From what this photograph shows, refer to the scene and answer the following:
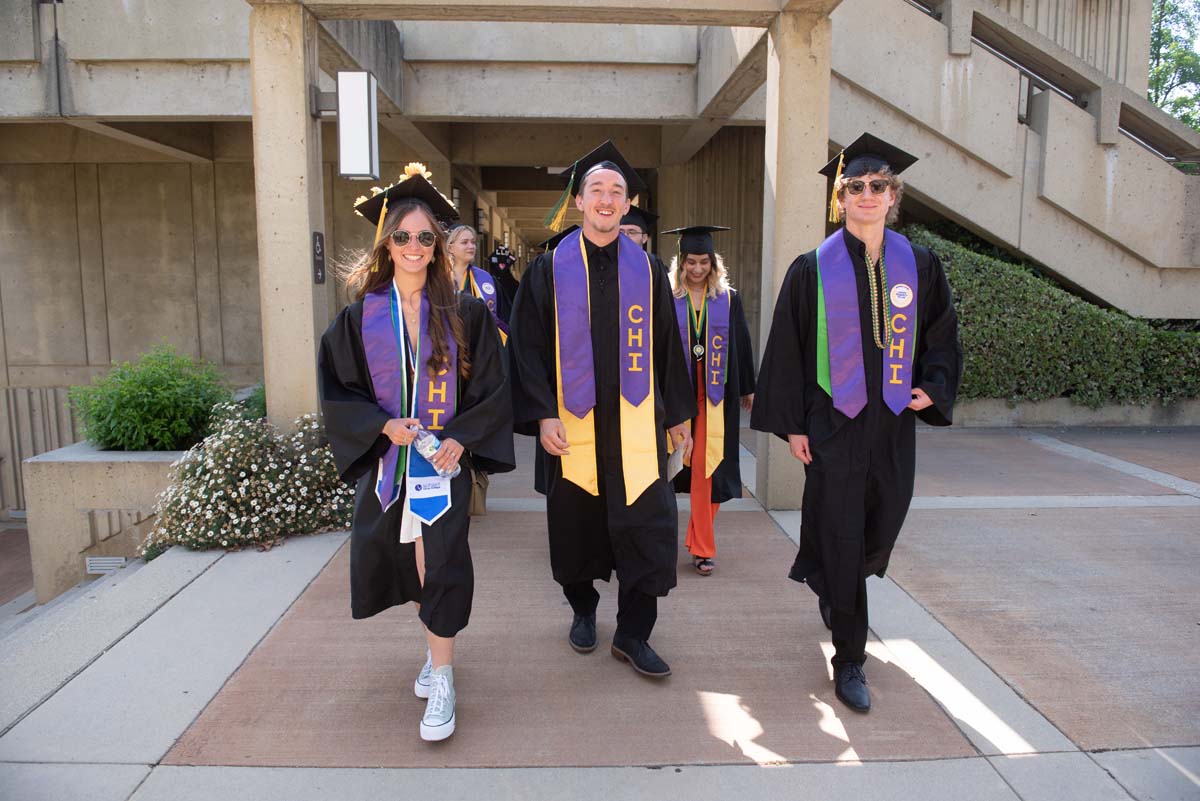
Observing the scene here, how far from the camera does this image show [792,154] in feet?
18.4

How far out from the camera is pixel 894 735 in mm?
2961

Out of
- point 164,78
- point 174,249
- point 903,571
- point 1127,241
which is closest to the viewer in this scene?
point 903,571

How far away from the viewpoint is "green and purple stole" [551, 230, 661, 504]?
329 cm

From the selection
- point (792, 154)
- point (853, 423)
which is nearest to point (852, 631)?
point (853, 423)

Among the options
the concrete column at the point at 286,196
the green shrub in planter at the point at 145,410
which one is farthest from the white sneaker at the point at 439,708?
the green shrub in planter at the point at 145,410

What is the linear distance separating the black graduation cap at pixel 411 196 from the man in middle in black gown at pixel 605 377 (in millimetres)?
431

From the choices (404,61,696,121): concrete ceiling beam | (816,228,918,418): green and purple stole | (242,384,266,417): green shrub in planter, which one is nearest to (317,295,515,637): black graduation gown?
(816,228,918,418): green and purple stole

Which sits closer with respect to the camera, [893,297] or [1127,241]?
[893,297]

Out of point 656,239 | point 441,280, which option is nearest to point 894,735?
point 441,280

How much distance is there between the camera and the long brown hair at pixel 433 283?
2984mm

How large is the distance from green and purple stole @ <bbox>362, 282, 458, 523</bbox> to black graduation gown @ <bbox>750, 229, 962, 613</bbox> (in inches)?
51.2

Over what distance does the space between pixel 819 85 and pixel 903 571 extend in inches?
127

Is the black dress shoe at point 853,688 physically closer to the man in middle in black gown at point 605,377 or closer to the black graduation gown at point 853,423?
the black graduation gown at point 853,423

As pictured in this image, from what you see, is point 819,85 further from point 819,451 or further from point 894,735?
point 894,735
